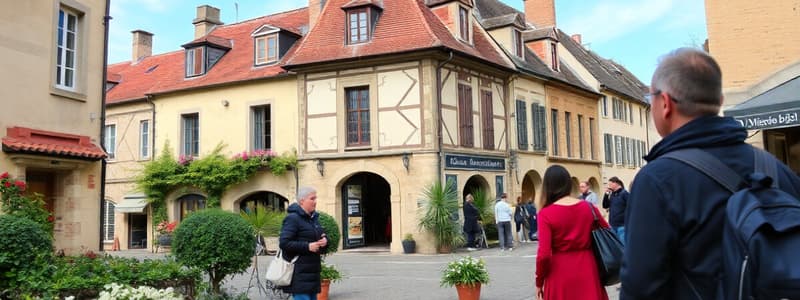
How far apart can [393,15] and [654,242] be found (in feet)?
62.8

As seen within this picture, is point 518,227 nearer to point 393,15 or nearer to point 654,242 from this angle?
point 393,15

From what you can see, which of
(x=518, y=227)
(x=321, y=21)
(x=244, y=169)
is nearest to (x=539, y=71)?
(x=518, y=227)

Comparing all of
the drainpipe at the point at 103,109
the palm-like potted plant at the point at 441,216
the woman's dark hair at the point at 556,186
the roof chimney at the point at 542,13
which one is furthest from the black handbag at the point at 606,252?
the roof chimney at the point at 542,13

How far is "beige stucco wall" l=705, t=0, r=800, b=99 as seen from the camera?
9.19m

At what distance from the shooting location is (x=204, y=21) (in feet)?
90.7

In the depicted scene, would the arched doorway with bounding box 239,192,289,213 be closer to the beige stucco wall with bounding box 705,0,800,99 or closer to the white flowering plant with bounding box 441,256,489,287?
the white flowering plant with bounding box 441,256,489,287

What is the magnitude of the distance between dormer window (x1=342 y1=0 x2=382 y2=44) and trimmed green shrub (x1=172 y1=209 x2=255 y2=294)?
1271cm

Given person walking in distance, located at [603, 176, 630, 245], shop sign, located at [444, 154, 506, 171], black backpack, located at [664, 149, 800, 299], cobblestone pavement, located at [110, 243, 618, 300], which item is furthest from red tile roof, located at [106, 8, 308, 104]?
black backpack, located at [664, 149, 800, 299]

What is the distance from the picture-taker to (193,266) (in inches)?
317

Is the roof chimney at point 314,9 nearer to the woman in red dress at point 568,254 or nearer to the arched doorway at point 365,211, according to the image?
the arched doorway at point 365,211

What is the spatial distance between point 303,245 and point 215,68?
64.9 feet

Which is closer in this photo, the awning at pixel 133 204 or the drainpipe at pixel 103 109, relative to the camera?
the drainpipe at pixel 103 109

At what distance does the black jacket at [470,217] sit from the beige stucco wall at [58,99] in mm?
10349

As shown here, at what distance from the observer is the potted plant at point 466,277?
841 cm
